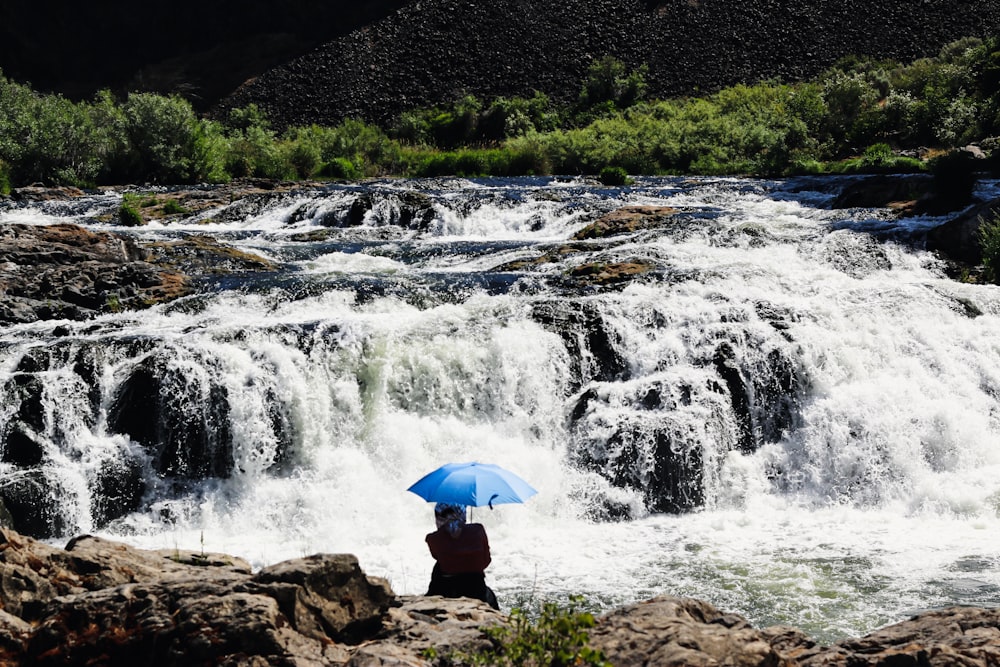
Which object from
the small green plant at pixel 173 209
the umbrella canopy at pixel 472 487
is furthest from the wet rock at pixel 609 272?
the small green plant at pixel 173 209

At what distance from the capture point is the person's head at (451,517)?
6.66 metres

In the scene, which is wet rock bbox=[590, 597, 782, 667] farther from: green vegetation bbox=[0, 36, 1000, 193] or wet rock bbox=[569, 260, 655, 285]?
green vegetation bbox=[0, 36, 1000, 193]

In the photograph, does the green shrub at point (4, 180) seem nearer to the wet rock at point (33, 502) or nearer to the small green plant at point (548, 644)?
the wet rock at point (33, 502)

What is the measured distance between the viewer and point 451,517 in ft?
21.9

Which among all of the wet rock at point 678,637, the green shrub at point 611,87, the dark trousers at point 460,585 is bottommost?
the dark trousers at point 460,585

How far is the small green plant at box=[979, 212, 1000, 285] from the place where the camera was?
17.3 meters

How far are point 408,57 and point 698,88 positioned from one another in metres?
18.0

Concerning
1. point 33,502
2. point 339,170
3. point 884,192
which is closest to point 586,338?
point 33,502

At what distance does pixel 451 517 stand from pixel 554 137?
122ft

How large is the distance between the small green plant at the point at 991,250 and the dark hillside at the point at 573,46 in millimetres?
39742

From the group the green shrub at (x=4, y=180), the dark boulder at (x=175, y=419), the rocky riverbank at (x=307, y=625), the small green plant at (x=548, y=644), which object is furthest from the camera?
the green shrub at (x=4, y=180)

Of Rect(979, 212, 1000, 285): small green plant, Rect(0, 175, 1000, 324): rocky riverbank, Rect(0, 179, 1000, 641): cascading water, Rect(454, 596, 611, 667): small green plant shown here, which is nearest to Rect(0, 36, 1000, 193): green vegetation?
Rect(0, 175, 1000, 324): rocky riverbank

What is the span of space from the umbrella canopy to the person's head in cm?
9

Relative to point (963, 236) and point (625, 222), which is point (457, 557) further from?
point (963, 236)
